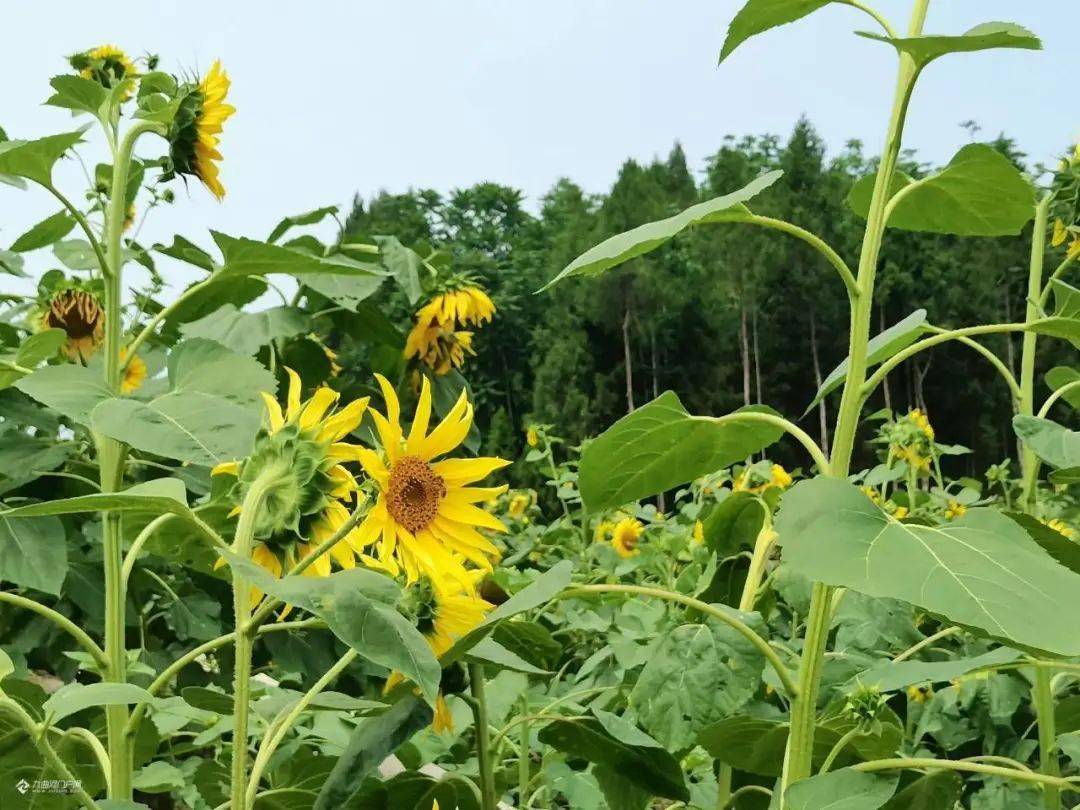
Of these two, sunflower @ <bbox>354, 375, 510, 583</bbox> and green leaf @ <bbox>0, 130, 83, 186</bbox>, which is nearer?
sunflower @ <bbox>354, 375, 510, 583</bbox>

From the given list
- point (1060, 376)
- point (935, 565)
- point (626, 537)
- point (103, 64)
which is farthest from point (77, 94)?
point (626, 537)

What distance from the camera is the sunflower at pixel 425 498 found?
0.55 m

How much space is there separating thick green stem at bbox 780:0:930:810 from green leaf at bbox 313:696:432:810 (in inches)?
7.5

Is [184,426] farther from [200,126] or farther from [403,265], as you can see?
[403,265]

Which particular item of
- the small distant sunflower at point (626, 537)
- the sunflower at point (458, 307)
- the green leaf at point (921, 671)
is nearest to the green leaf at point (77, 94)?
the sunflower at point (458, 307)

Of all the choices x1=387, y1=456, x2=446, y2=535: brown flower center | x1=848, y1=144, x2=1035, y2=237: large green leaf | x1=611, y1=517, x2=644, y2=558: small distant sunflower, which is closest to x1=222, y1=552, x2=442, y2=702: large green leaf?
x1=387, y1=456, x2=446, y2=535: brown flower center

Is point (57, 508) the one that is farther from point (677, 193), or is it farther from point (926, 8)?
point (677, 193)

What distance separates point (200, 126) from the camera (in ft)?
3.12

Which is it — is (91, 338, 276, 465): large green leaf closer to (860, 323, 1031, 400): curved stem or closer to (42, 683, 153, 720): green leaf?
(42, 683, 153, 720): green leaf

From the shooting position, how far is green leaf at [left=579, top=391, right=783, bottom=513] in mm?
604

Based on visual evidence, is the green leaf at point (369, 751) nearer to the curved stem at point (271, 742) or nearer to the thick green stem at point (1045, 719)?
the curved stem at point (271, 742)

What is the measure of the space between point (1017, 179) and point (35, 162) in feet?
2.11

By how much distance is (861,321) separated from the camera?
555mm

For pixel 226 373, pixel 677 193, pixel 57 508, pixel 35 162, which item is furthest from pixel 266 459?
pixel 677 193
